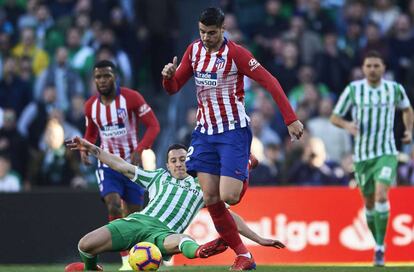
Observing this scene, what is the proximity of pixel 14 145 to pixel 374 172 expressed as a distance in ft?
19.4

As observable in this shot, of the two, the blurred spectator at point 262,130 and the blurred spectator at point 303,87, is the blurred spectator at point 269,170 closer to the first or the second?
the blurred spectator at point 262,130

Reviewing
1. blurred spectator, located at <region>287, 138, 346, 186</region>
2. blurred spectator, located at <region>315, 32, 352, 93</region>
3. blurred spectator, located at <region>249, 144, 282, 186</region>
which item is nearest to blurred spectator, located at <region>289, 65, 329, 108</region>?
blurred spectator, located at <region>315, 32, 352, 93</region>

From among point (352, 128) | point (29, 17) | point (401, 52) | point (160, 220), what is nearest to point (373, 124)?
point (352, 128)

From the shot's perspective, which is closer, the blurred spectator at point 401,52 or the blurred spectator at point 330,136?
the blurred spectator at point 330,136

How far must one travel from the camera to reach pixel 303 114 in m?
18.9

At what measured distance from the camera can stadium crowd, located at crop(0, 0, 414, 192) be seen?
18.2m

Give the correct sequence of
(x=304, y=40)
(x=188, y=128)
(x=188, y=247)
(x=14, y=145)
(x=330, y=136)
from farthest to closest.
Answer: (x=304, y=40) → (x=188, y=128) → (x=330, y=136) → (x=14, y=145) → (x=188, y=247)

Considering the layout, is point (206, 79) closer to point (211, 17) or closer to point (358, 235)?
point (211, 17)

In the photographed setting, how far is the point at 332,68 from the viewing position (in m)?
19.9

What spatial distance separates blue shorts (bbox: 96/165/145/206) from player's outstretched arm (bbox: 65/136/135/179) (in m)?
1.71

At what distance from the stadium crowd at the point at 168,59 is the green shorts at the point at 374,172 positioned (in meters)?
2.29

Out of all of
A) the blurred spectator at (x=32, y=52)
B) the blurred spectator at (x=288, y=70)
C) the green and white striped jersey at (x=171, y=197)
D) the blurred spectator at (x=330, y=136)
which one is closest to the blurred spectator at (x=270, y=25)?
the blurred spectator at (x=288, y=70)

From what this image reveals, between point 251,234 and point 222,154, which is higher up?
point 222,154

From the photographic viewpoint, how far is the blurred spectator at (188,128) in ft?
60.7
